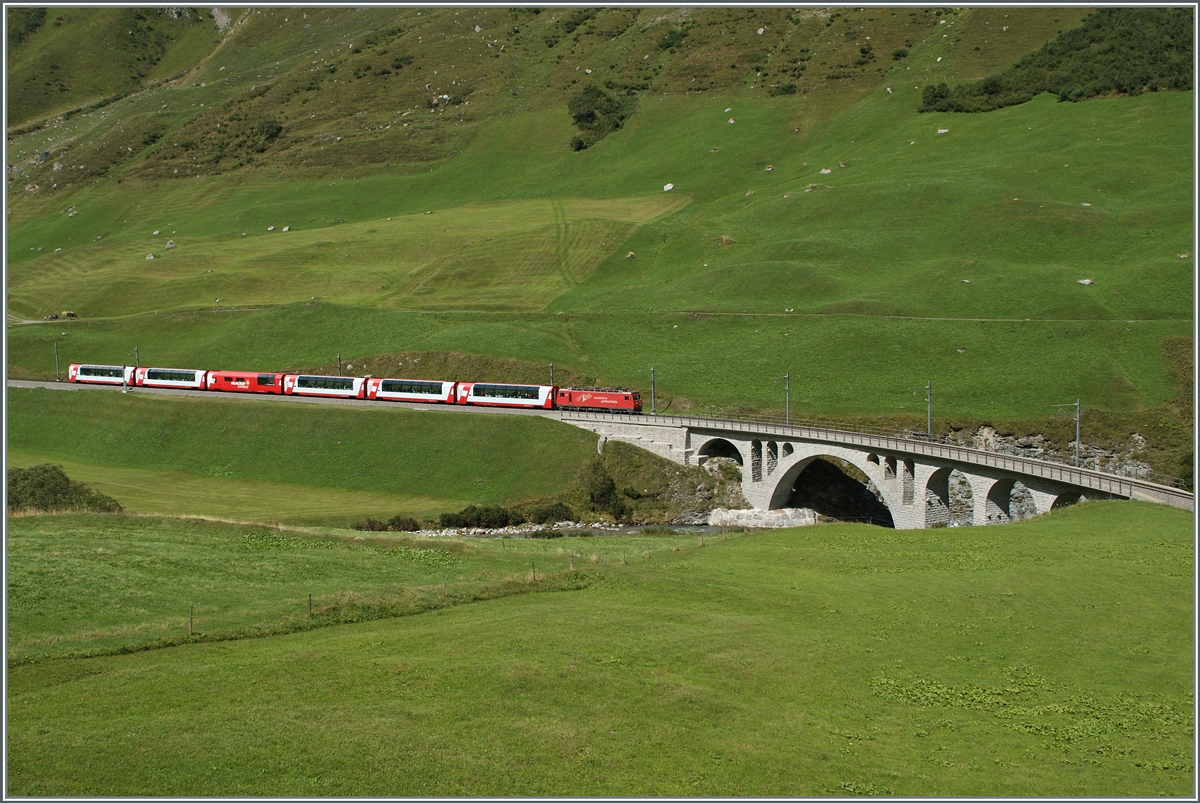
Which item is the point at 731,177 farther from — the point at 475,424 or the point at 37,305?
the point at 37,305

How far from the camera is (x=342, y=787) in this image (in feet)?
89.9

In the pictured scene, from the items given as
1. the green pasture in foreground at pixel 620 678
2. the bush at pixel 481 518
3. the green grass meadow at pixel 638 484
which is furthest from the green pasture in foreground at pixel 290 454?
the green pasture in foreground at pixel 620 678

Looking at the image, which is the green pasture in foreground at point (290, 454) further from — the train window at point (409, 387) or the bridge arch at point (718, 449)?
the bridge arch at point (718, 449)

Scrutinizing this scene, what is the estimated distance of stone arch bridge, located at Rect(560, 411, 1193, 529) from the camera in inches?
2729

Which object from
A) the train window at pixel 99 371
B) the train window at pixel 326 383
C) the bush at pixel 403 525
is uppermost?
the train window at pixel 99 371

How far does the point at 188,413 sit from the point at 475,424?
114 feet

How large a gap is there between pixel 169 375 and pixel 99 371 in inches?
455

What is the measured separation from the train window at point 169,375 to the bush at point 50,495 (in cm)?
4613

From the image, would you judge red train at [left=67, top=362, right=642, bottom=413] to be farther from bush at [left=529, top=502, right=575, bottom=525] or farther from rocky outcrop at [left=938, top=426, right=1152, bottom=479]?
rocky outcrop at [left=938, top=426, right=1152, bottom=479]

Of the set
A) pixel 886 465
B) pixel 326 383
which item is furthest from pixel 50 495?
pixel 886 465

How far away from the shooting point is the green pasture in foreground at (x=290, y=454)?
296 feet

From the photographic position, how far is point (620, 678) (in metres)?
35.7

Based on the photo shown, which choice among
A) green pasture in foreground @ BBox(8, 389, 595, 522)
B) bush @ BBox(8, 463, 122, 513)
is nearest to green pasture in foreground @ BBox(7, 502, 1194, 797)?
bush @ BBox(8, 463, 122, 513)

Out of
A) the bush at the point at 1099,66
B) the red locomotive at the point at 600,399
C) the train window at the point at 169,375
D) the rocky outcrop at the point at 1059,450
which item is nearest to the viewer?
the rocky outcrop at the point at 1059,450
